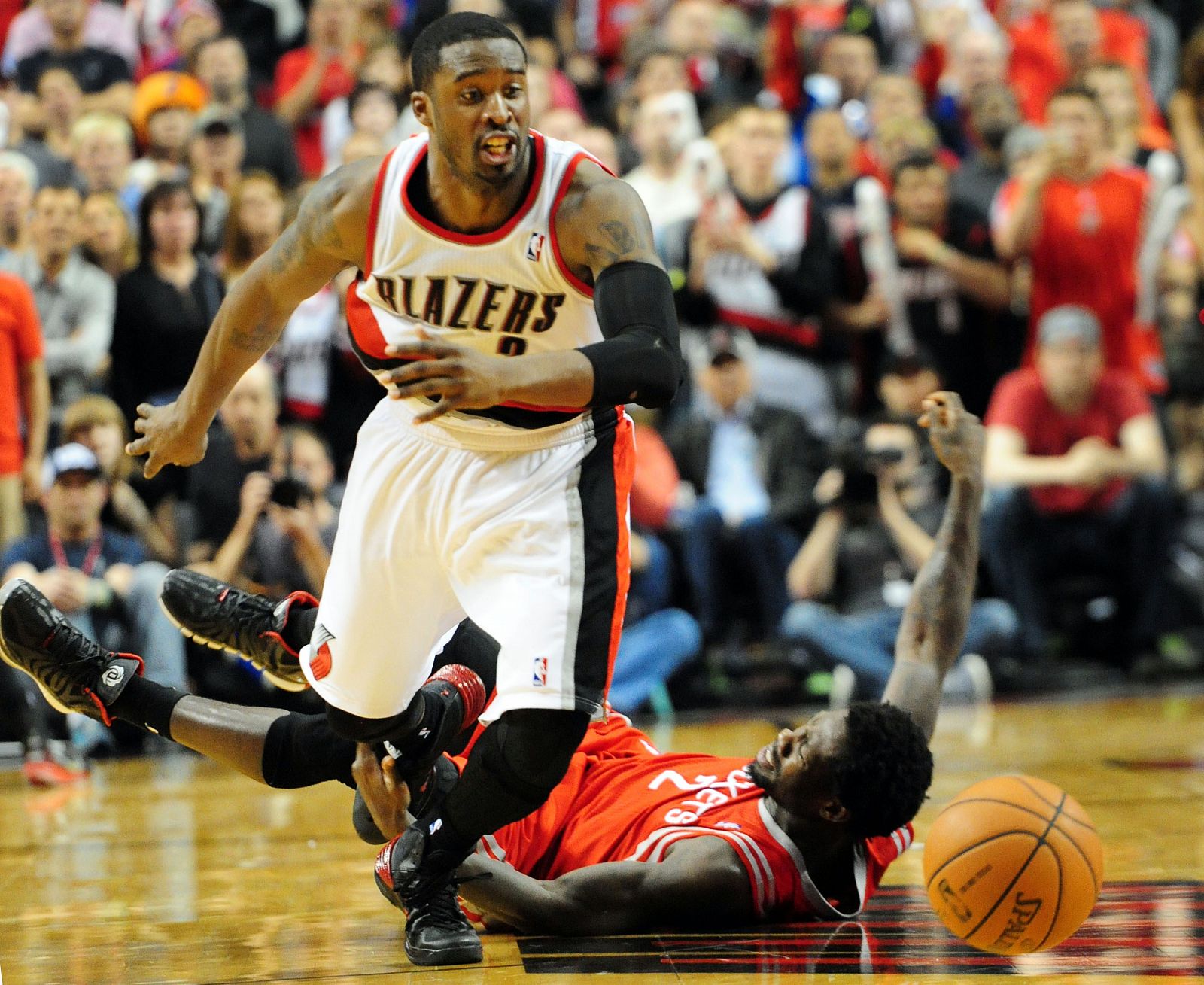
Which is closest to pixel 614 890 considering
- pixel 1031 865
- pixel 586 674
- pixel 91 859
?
pixel 586 674

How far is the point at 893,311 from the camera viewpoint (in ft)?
32.3

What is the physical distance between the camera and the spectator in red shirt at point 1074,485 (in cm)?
930

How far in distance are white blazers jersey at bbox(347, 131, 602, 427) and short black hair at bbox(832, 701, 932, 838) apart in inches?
43.5

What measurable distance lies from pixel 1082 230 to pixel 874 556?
2.46m

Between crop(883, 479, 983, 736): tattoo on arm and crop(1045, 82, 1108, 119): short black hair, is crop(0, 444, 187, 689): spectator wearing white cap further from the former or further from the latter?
crop(1045, 82, 1108, 119): short black hair

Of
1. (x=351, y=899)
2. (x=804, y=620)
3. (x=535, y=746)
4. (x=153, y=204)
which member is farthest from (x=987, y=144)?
(x=535, y=746)

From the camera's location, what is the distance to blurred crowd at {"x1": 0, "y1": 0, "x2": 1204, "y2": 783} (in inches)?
337

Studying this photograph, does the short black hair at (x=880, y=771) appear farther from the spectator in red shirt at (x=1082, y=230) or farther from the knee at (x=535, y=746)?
the spectator in red shirt at (x=1082, y=230)

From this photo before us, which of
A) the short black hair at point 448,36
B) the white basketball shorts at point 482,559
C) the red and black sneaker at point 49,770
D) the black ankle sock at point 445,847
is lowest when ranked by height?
the red and black sneaker at point 49,770

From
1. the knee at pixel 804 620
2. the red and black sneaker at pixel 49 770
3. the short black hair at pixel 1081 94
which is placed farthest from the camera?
the short black hair at pixel 1081 94

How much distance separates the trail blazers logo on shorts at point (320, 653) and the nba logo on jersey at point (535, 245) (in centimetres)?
116

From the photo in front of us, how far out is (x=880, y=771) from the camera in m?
4.12

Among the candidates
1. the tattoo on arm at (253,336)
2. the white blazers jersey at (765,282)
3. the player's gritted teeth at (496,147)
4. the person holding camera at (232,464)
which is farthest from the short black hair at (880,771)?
the white blazers jersey at (765,282)

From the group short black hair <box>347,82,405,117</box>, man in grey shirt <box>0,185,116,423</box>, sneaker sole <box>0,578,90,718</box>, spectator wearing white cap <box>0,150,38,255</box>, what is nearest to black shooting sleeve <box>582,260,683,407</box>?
sneaker sole <box>0,578,90,718</box>
